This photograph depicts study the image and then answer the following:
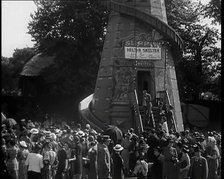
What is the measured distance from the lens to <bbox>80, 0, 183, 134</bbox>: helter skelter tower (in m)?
22.9

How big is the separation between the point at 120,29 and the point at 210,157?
39.0ft

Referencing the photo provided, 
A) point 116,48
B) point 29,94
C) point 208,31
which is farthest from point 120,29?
point 29,94

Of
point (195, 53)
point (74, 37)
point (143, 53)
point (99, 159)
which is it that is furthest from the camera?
point (195, 53)

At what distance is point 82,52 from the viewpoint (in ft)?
104

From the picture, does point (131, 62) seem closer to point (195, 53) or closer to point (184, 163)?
point (184, 163)

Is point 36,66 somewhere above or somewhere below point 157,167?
above

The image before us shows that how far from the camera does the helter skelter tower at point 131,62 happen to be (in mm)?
22891

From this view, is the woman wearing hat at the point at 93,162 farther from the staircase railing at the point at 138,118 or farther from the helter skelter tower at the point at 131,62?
the helter skelter tower at the point at 131,62

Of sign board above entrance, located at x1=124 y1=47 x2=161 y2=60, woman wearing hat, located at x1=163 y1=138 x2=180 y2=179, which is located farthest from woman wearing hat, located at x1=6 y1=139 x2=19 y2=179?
sign board above entrance, located at x1=124 y1=47 x2=161 y2=60

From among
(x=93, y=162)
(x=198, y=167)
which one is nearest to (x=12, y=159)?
(x=93, y=162)

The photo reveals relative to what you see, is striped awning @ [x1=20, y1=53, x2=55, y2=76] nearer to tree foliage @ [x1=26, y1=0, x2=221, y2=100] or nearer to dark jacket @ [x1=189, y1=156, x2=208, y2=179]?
tree foliage @ [x1=26, y1=0, x2=221, y2=100]

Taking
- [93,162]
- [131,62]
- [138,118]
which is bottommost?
[93,162]

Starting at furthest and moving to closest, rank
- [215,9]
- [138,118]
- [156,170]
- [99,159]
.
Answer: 1. [215,9]
2. [138,118]
3. [99,159]
4. [156,170]

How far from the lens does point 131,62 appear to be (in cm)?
2312
